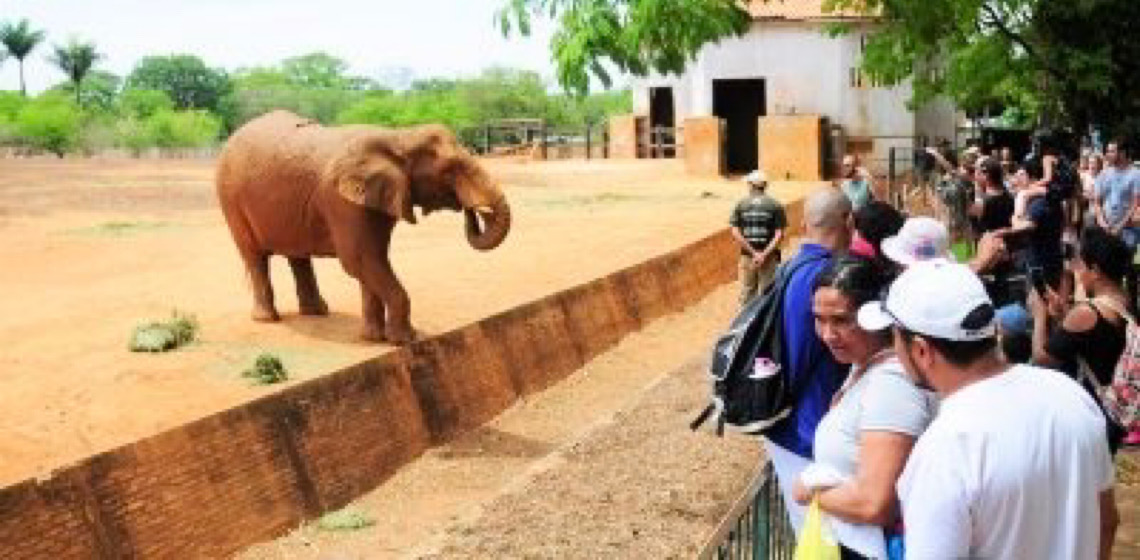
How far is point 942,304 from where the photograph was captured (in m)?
3.31

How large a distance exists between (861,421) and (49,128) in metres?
59.6

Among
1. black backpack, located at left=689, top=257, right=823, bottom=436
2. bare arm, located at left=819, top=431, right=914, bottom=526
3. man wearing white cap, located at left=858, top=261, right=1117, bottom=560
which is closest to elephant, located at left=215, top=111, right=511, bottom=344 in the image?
black backpack, located at left=689, top=257, right=823, bottom=436

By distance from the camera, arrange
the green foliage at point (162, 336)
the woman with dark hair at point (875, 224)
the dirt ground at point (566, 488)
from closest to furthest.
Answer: the woman with dark hair at point (875, 224)
the dirt ground at point (566, 488)
the green foliage at point (162, 336)

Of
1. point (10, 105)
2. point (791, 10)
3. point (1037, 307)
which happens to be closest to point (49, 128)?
point (10, 105)

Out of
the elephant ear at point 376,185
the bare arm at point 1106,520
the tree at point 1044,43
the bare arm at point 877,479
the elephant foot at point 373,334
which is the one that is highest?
the tree at point 1044,43

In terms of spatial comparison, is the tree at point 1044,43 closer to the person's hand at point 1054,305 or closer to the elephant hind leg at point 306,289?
the person's hand at point 1054,305

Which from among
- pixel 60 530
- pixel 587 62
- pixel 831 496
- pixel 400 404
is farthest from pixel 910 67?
pixel 831 496

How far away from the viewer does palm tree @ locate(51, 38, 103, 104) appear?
8188 cm

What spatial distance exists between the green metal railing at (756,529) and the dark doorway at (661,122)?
36.4m

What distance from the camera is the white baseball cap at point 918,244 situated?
5.48 meters

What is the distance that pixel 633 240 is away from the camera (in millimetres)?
21234

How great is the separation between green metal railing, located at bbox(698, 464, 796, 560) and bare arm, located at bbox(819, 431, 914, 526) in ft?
2.55

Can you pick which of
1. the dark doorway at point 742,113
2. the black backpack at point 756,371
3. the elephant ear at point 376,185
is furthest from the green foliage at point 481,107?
the black backpack at point 756,371

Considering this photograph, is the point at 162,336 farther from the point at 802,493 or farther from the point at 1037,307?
the point at 802,493
